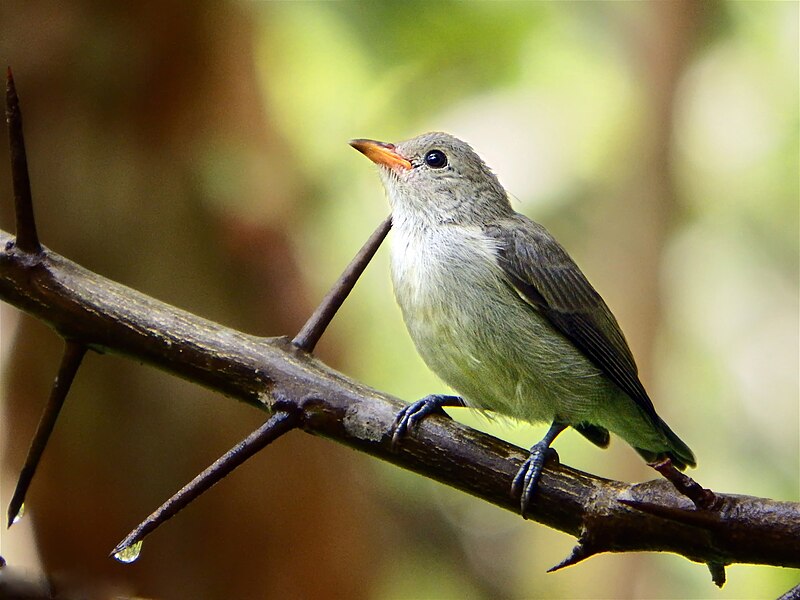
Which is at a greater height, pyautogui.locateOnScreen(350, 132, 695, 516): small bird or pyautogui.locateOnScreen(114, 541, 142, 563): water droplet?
pyautogui.locateOnScreen(350, 132, 695, 516): small bird

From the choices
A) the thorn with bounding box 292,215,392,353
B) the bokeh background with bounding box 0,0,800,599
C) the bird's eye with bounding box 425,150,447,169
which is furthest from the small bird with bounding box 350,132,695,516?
the thorn with bounding box 292,215,392,353

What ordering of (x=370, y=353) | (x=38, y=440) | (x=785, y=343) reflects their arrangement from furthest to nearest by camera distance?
1. (x=785, y=343)
2. (x=370, y=353)
3. (x=38, y=440)

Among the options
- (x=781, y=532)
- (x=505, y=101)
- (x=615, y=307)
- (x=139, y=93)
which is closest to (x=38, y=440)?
(x=781, y=532)

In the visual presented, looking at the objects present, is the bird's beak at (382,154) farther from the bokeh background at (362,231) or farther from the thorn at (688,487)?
the thorn at (688,487)

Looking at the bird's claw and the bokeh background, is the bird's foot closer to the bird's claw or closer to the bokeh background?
the bird's claw

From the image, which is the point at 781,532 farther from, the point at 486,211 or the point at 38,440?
the point at 486,211
